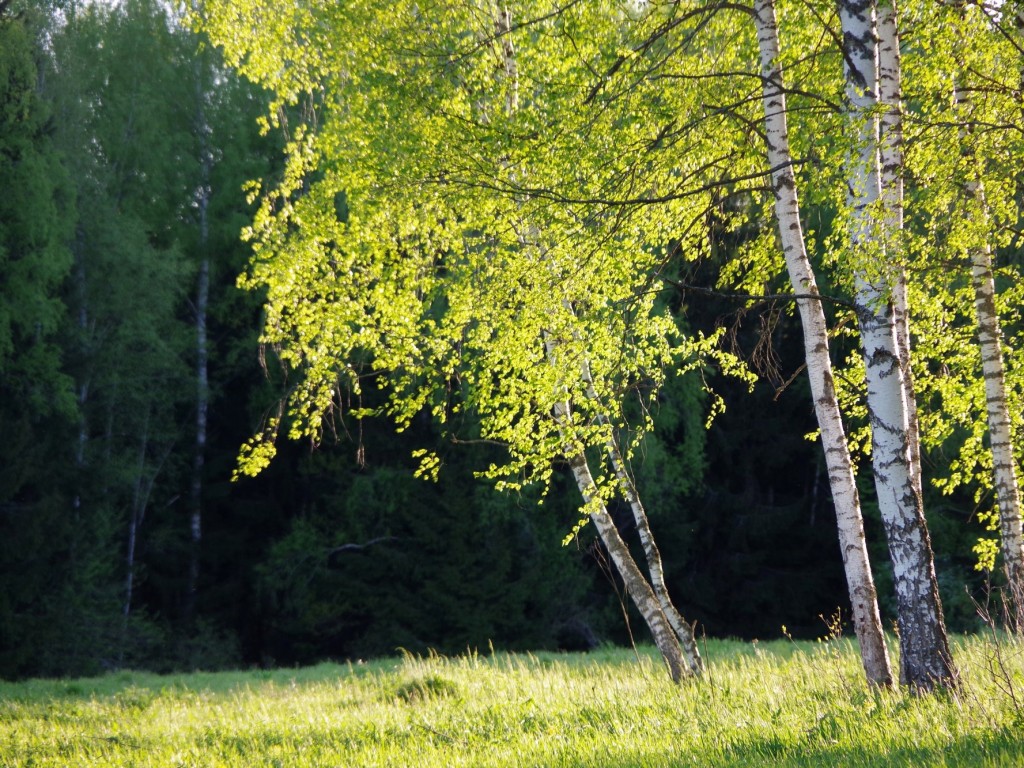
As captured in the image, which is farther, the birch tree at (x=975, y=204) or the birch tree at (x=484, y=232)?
the birch tree at (x=484, y=232)

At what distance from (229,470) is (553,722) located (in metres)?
21.0

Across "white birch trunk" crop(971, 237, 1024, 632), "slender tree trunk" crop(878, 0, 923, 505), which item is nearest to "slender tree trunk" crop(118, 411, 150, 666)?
"white birch trunk" crop(971, 237, 1024, 632)

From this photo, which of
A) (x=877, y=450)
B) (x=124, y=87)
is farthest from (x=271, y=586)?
(x=877, y=450)

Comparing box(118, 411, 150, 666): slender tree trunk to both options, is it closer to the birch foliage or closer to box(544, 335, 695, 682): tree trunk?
the birch foliage

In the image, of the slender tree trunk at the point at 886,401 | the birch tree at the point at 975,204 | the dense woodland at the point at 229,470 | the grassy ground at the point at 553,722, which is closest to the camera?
the grassy ground at the point at 553,722

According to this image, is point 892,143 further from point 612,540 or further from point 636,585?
point 636,585

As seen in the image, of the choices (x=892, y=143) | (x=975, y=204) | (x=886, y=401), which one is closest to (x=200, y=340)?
(x=975, y=204)

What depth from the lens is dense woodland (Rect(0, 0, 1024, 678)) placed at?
20.5 meters

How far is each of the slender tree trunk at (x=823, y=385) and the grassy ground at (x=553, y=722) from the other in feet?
1.25

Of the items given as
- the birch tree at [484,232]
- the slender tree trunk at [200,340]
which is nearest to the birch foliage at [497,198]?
the birch tree at [484,232]

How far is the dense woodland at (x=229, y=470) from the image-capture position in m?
20.5

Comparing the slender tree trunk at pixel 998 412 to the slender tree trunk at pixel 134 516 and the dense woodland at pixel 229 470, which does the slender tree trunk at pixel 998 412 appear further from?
the slender tree trunk at pixel 134 516

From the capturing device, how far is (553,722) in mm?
7074

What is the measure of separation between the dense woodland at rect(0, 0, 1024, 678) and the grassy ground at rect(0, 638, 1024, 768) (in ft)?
27.0
